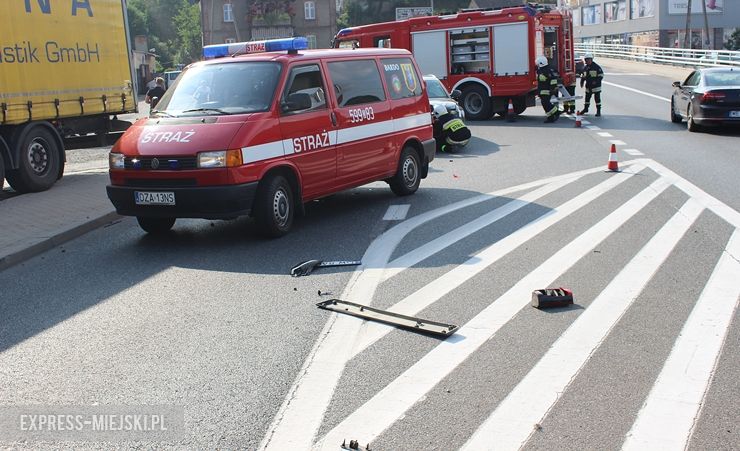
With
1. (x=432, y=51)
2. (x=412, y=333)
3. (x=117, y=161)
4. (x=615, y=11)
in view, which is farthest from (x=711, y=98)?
(x=615, y=11)

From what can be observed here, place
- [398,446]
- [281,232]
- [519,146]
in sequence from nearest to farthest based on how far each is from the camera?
[398,446] < [281,232] < [519,146]

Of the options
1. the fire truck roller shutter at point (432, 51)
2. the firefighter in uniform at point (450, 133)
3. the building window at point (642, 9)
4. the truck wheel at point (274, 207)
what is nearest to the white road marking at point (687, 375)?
the truck wheel at point (274, 207)

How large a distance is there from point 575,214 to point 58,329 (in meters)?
6.09

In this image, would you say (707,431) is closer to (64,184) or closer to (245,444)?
(245,444)

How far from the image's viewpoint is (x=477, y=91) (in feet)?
86.9

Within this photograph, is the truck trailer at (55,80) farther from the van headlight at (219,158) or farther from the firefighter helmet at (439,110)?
the van headlight at (219,158)

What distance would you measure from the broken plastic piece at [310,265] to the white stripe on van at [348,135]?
1.52m

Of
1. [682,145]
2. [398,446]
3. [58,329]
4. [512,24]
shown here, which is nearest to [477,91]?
[512,24]

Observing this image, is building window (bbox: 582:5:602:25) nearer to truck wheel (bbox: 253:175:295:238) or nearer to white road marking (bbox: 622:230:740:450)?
truck wheel (bbox: 253:175:295:238)

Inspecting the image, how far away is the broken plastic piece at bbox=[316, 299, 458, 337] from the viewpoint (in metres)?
6.04

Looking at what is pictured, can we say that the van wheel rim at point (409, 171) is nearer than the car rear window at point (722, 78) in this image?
Yes

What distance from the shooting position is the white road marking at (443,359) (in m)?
4.53

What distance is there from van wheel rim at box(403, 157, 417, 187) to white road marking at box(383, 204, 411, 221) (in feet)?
2.42

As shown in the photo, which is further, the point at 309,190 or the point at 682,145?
the point at 682,145
